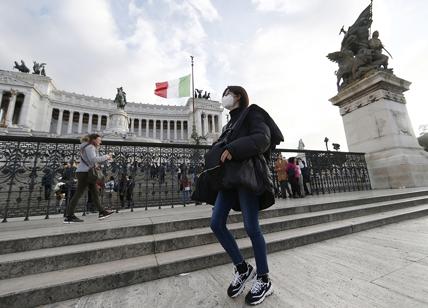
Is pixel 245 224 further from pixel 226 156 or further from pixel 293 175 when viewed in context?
pixel 293 175

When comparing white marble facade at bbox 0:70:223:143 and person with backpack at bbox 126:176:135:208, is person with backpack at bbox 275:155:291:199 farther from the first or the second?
white marble facade at bbox 0:70:223:143

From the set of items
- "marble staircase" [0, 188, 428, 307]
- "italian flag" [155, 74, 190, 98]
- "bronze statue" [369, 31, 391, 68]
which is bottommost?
"marble staircase" [0, 188, 428, 307]

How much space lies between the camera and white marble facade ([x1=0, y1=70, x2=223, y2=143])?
47.8m

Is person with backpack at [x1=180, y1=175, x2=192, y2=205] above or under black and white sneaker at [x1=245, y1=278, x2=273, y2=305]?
above

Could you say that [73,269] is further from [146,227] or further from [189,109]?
[189,109]

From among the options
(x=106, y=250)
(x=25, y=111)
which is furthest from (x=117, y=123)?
(x=106, y=250)

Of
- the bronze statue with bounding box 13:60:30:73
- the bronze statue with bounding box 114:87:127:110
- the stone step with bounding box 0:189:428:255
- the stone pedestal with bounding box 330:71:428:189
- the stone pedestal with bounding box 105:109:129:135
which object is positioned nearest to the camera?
the stone step with bounding box 0:189:428:255

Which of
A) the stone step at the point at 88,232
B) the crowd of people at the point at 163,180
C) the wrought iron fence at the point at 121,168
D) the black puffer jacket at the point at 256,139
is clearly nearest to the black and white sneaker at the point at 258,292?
the black puffer jacket at the point at 256,139

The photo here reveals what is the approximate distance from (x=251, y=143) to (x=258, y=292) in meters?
1.29

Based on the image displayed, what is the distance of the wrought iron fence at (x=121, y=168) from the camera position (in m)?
4.59

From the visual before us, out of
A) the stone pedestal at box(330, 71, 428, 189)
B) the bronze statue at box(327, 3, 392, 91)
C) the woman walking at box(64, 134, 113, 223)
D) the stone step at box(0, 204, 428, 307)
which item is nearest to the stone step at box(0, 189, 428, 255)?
the stone step at box(0, 204, 428, 307)

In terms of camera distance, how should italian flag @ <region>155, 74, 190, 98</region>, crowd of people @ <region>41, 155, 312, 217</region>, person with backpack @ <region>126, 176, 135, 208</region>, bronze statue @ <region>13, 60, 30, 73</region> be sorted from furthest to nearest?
bronze statue @ <region>13, 60, 30, 73</region>
italian flag @ <region>155, 74, 190, 98</region>
crowd of people @ <region>41, 155, 312, 217</region>
person with backpack @ <region>126, 176, 135, 208</region>

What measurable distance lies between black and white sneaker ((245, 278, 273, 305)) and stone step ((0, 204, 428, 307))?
91cm

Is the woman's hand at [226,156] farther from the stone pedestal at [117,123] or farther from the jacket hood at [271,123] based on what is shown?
the stone pedestal at [117,123]
